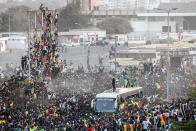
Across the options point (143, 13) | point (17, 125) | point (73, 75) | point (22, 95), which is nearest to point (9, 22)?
point (143, 13)

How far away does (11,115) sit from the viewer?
2297 centimetres

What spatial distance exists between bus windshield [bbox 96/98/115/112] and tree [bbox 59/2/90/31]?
186 feet

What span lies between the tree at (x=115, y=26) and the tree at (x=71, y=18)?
2985 millimetres

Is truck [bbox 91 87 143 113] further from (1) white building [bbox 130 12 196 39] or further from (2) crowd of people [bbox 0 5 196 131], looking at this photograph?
(1) white building [bbox 130 12 196 39]

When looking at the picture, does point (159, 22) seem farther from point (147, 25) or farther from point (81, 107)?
point (81, 107)

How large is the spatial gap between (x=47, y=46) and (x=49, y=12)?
235 cm

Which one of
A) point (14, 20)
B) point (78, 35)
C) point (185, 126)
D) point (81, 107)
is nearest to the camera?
point (185, 126)

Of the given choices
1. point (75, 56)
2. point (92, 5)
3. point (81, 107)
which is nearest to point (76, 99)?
point (81, 107)

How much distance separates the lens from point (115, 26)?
8612 cm

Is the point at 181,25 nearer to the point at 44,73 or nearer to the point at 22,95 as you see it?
the point at 44,73

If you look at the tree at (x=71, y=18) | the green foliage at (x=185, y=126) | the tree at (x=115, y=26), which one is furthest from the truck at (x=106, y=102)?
the tree at (x=115, y=26)

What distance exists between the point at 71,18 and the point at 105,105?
60900mm

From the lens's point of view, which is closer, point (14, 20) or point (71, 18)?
point (14, 20)

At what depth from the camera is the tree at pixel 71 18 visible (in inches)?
3243
